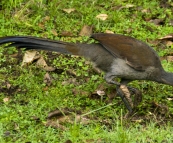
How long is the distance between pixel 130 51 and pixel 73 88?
0.86 metres

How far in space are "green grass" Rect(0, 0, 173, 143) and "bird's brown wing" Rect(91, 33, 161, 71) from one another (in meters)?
0.49

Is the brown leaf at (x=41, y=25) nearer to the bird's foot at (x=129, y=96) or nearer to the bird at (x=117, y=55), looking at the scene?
A: the bird at (x=117, y=55)

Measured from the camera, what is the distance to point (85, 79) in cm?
699

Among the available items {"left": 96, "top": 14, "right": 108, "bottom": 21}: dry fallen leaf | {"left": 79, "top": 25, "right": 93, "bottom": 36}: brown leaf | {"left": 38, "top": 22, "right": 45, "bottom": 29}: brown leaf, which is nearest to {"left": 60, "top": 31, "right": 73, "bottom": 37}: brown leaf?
{"left": 79, "top": 25, "right": 93, "bottom": 36}: brown leaf

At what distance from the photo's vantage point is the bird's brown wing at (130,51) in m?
6.39

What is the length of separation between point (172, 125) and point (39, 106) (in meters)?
1.49

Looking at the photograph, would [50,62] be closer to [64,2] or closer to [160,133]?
[64,2]

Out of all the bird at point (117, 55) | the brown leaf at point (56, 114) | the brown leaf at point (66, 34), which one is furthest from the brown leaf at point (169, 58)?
the brown leaf at point (56, 114)

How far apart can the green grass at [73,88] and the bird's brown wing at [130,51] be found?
49cm

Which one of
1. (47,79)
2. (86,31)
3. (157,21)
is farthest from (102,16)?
(47,79)

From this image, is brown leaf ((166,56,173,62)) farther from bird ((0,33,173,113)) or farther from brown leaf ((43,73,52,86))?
brown leaf ((43,73,52,86))

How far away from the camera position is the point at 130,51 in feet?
21.1

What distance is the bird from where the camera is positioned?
6.41m

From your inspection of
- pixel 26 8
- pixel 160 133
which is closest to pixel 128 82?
pixel 160 133
